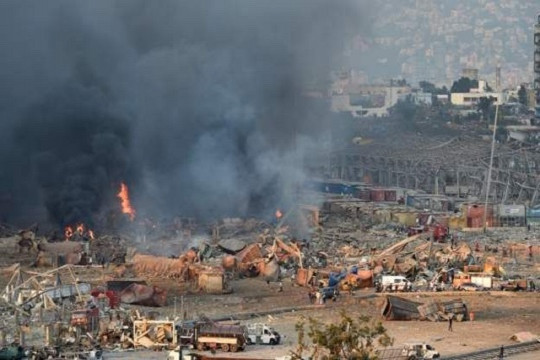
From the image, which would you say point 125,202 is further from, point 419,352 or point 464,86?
point 464,86

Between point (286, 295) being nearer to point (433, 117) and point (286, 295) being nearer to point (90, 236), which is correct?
point (90, 236)

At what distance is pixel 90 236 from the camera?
46250mm

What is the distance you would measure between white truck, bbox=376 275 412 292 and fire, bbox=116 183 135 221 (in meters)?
16.9

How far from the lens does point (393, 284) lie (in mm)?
35500

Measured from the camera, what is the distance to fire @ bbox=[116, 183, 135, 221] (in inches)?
2033

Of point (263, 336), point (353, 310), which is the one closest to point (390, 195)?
point (353, 310)

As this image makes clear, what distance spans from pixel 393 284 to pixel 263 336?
9061 millimetres

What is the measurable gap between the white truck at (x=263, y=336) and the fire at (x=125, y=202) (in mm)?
23971

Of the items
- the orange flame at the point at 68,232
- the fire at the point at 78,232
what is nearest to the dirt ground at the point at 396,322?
the fire at the point at 78,232

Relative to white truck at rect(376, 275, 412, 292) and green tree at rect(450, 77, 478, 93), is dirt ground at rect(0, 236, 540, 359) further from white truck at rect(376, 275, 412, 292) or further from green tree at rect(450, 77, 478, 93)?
green tree at rect(450, 77, 478, 93)

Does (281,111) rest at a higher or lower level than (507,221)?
higher

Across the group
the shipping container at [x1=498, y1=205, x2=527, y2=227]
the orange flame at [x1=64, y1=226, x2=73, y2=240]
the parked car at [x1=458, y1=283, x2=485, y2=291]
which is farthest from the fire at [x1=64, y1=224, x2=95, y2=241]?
the shipping container at [x1=498, y1=205, x2=527, y2=227]

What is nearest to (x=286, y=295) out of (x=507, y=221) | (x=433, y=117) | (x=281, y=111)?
(x=507, y=221)

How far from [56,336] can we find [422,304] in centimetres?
872
